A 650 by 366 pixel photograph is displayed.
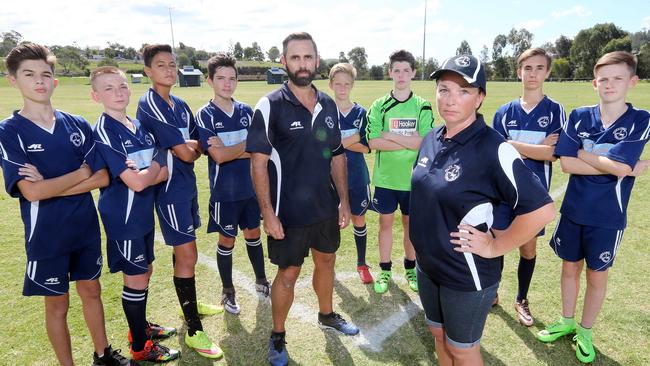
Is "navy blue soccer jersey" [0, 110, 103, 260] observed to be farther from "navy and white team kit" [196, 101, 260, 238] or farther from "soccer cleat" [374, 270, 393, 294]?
"soccer cleat" [374, 270, 393, 294]

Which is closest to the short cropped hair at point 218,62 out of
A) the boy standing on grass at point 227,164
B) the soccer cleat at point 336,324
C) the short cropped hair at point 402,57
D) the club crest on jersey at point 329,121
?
the boy standing on grass at point 227,164

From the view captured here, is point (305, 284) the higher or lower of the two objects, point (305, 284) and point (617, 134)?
the lower

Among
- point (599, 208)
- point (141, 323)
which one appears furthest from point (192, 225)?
point (599, 208)

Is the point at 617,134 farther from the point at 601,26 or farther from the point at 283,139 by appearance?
the point at 601,26

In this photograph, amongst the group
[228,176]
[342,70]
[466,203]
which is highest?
[342,70]

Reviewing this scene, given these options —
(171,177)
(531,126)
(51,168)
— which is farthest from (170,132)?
(531,126)

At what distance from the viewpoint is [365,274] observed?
4941 millimetres

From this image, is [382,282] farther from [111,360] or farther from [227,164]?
[111,360]

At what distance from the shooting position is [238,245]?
602cm

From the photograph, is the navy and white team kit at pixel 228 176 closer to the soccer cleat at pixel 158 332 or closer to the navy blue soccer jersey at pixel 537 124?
the soccer cleat at pixel 158 332

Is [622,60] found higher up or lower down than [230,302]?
higher up

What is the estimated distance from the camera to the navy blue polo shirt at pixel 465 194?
214cm

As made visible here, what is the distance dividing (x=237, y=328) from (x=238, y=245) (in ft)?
6.74

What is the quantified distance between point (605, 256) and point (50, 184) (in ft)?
14.6
